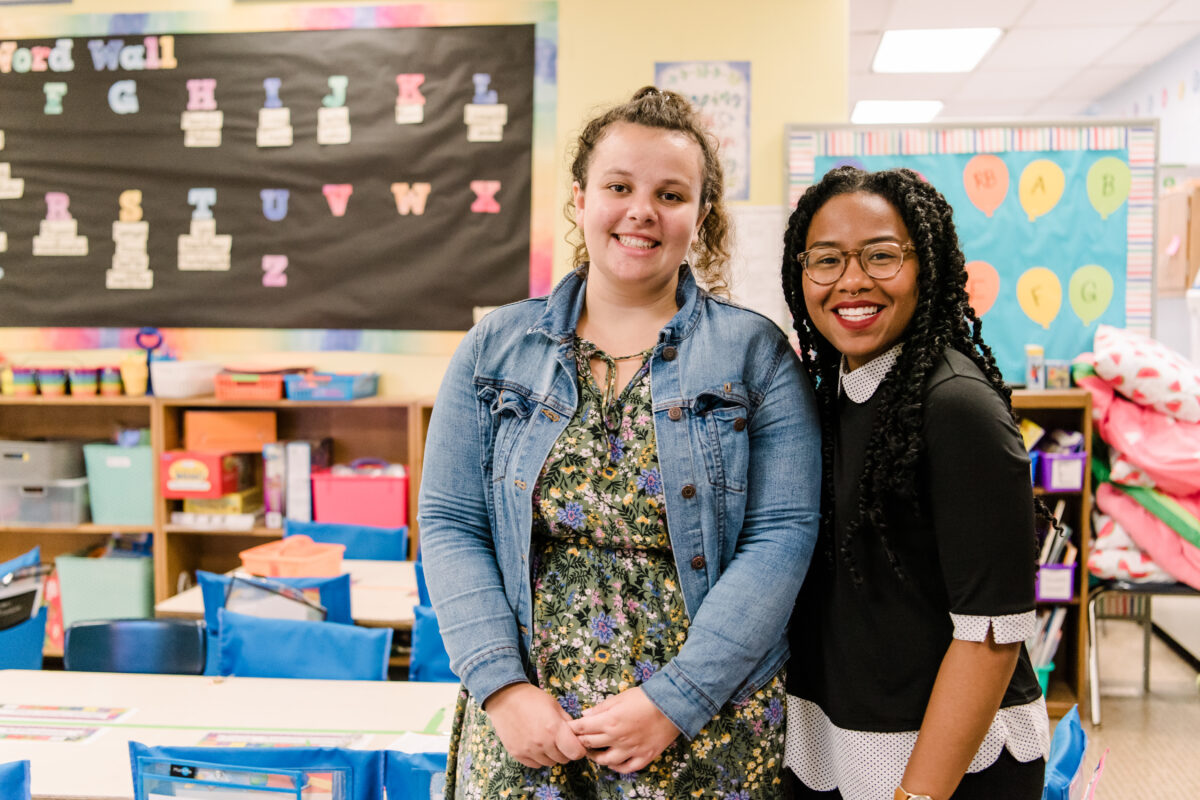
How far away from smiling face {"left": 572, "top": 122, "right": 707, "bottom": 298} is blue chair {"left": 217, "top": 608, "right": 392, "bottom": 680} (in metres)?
1.13

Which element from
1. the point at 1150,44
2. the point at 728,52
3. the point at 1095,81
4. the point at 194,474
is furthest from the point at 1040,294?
the point at 194,474

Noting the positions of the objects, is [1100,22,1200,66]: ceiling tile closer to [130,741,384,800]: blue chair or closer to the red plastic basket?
the red plastic basket

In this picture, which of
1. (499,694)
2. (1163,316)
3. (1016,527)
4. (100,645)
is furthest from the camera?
(1163,316)

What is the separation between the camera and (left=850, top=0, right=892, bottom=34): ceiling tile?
13.8 ft

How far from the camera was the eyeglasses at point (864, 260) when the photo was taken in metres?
1.11

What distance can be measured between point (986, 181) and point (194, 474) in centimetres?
345

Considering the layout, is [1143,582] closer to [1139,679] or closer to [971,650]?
[1139,679]

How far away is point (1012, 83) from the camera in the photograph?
5.80 m

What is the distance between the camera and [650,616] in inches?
44.4

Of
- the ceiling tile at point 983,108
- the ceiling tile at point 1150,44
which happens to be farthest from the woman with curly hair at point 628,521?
the ceiling tile at point 983,108

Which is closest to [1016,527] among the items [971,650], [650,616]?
[971,650]

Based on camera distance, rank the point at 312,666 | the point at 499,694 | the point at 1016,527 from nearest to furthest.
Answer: the point at 1016,527, the point at 499,694, the point at 312,666

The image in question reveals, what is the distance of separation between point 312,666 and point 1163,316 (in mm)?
4598

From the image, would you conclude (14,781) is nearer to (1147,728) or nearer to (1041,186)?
(1147,728)
